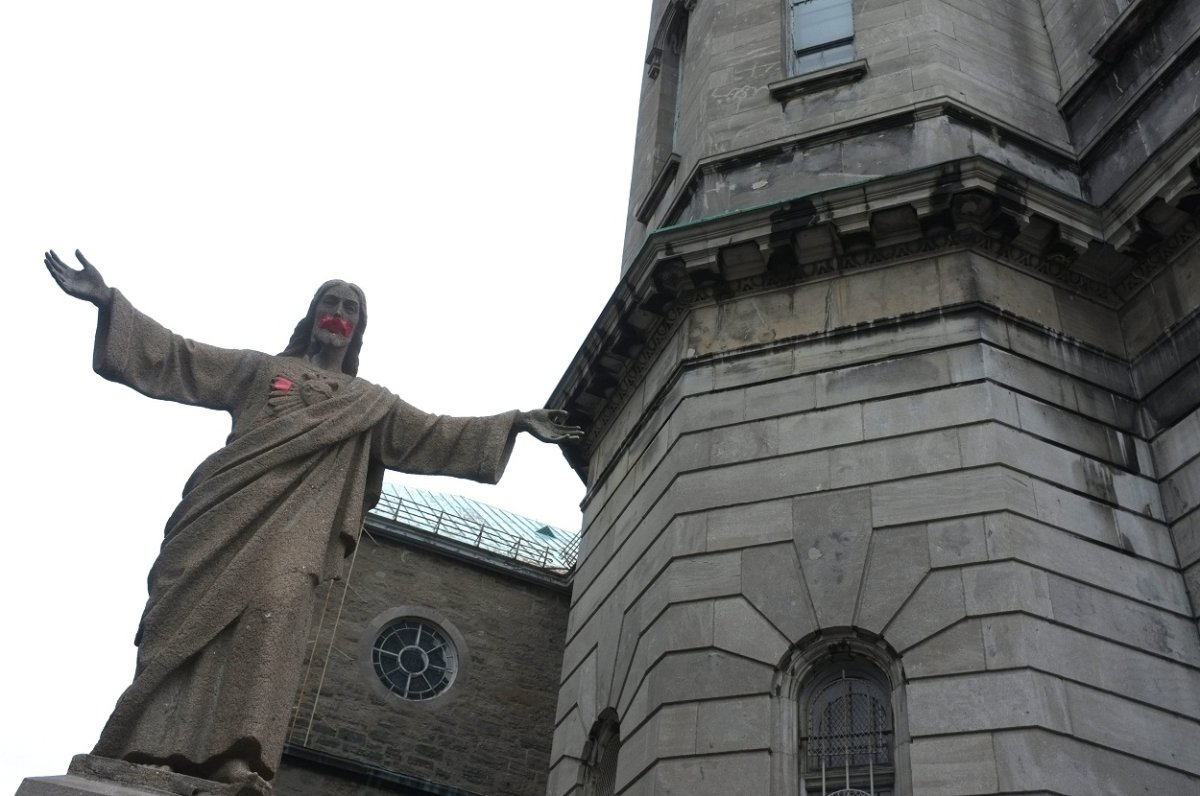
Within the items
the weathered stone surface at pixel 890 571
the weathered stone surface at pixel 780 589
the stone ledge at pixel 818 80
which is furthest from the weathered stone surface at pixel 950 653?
the stone ledge at pixel 818 80

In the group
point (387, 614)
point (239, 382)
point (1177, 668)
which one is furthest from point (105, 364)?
point (387, 614)

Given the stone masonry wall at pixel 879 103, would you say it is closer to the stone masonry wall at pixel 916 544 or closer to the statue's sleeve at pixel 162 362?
the stone masonry wall at pixel 916 544

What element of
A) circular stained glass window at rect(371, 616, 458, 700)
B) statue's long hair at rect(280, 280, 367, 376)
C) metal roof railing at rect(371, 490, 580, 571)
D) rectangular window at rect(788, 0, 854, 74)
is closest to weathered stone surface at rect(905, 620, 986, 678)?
statue's long hair at rect(280, 280, 367, 376)

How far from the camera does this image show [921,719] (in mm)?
8828

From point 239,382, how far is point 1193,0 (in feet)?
37.2

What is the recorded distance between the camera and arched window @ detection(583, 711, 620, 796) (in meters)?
11.0

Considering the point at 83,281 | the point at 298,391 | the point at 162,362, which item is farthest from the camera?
the point at 298,391

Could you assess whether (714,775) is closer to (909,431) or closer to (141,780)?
(909,431)

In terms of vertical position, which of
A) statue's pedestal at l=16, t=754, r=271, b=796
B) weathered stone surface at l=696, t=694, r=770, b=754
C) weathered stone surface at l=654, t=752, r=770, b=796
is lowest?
statue's pedestal at l=16, t=754, r=271, b=796

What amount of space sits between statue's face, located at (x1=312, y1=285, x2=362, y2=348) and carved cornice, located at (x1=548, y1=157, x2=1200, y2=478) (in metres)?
5.11

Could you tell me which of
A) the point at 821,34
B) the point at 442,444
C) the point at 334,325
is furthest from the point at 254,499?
the point at 821,34

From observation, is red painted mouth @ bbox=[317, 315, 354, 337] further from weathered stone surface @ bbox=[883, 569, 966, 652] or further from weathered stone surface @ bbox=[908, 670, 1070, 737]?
weathered stone surface @ bbox=[908, 670, 1070, 737]

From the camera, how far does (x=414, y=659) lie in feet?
69.2

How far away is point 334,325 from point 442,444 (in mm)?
1139
